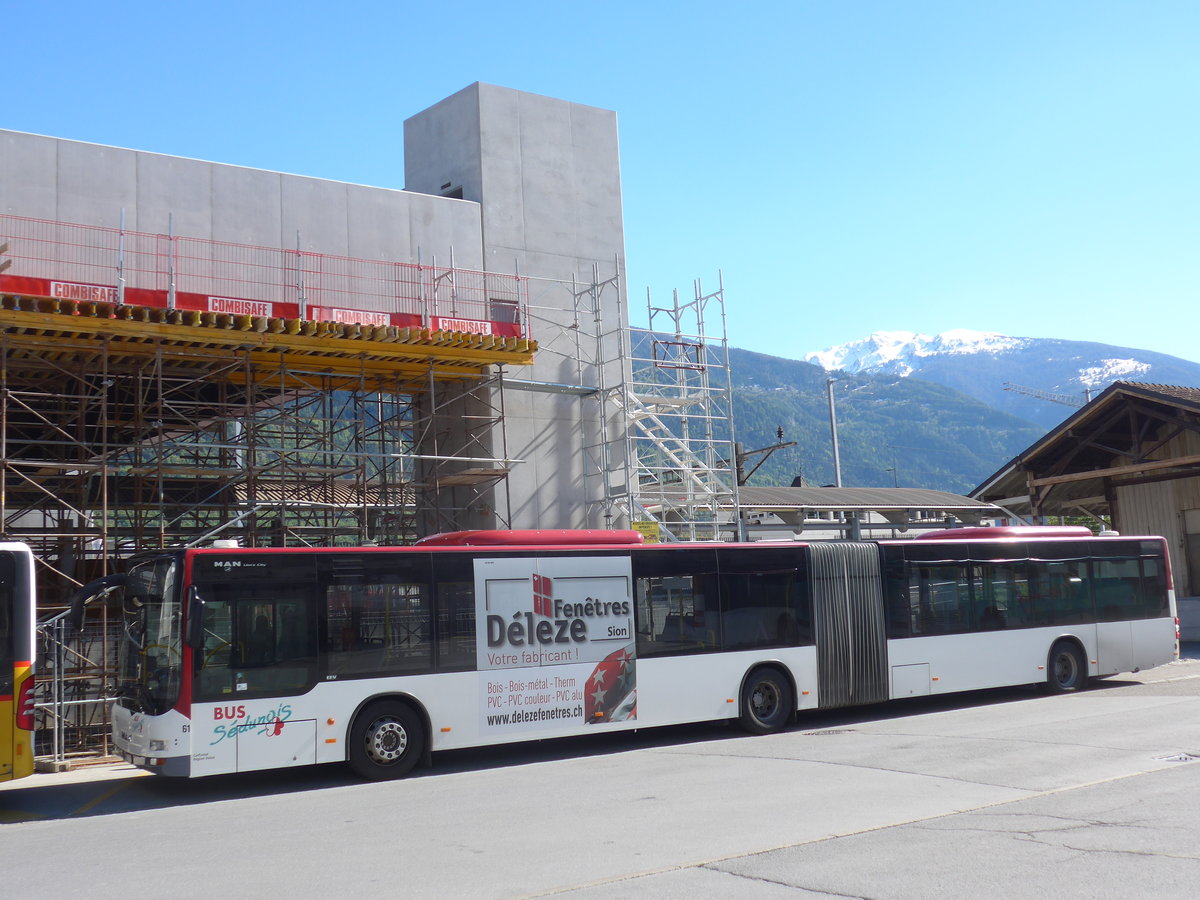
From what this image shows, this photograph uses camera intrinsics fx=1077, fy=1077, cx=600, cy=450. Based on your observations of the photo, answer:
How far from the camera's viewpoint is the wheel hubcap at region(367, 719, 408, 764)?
41.4 ft

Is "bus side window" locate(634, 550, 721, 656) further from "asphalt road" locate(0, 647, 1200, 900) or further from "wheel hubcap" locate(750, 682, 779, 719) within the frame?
"asphalt road" locate(0, 647, 1200, 900)

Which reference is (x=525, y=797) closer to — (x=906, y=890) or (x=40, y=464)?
(x=906, y=890)

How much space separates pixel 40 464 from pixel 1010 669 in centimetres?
1582

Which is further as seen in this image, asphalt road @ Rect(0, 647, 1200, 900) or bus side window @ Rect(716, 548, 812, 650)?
bus side window @ Rect(716, 548, 812, 650)

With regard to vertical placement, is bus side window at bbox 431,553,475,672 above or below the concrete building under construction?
below

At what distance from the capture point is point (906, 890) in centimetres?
662

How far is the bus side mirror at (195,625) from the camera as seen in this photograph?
1164 centimetres

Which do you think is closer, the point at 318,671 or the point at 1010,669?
the point at 318,671

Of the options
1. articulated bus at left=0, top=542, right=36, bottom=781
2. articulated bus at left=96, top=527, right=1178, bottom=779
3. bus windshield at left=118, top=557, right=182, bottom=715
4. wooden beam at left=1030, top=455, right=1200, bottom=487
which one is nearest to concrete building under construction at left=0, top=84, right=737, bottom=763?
bus windshield at left=118, top=557, right=182, bottom=715

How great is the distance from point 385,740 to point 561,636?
107 inches

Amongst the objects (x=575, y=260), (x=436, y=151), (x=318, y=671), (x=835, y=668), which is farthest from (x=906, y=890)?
(x=436, y=151)

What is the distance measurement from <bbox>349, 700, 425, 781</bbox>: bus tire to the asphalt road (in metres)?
0.30

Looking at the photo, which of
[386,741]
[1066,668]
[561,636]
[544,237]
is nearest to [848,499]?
[544,237]

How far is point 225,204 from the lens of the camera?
66.0 ft
